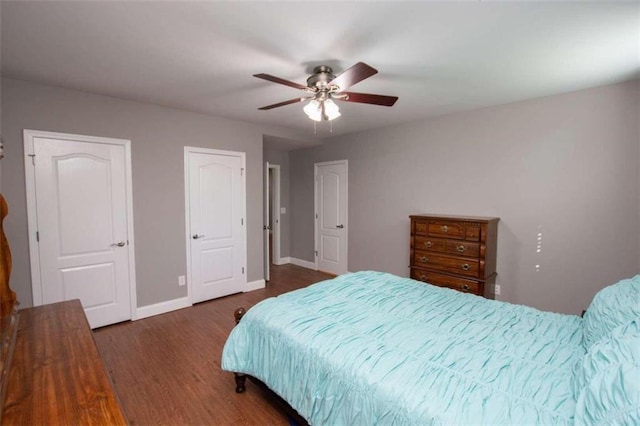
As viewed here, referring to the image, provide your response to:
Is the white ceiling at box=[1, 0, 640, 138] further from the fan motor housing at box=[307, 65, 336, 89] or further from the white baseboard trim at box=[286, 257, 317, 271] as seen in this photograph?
the white baseboard trim at box=[286, 257, 317, 271]

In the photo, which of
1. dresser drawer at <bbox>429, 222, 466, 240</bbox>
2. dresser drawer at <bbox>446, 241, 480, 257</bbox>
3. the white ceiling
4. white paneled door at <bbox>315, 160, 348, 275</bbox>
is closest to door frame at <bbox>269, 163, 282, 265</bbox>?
white paneled door at <bbox>315, 160, 348, 275</bbox>

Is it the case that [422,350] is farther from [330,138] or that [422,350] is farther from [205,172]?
[330,138]

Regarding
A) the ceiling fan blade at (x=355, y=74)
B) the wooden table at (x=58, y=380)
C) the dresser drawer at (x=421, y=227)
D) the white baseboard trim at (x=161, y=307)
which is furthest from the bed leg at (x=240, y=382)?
the dresser drawer at (x=421, y=227)

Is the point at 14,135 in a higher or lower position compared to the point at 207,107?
lower

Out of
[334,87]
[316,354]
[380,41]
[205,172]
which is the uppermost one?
[380,41]

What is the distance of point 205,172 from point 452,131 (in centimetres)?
333

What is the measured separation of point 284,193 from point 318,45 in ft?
14.2

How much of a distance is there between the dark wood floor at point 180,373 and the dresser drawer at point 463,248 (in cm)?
245

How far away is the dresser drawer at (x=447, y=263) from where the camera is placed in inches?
128

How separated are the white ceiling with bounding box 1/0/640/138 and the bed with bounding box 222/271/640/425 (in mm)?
1651

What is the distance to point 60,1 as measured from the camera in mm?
1611

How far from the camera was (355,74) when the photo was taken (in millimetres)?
1922

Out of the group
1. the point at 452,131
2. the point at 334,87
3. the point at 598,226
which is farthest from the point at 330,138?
the point at 598,226

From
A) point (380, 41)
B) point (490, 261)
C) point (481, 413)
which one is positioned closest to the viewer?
point (481, 413)
